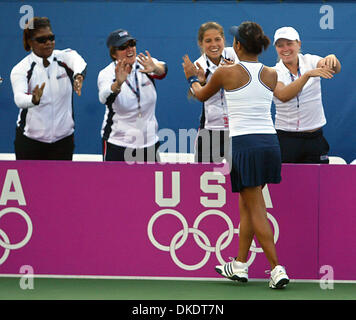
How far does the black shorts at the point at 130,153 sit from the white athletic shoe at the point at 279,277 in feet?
5.03

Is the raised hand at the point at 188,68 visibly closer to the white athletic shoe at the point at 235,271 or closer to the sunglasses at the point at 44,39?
the sunglasses at the point at 44,39

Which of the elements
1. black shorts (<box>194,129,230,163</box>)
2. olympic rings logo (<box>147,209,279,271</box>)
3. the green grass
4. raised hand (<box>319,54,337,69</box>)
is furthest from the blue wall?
the green grass

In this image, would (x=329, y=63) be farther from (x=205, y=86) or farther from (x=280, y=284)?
(x=280, y=284)

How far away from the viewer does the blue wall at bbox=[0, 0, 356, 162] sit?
8.60 m

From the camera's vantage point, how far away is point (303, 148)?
7059mm

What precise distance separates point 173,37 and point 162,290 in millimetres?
3262

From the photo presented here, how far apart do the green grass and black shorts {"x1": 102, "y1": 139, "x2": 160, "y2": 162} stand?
104 cm

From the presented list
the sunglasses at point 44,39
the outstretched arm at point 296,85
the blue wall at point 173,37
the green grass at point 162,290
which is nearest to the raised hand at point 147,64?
the sunglasses at point 44,39

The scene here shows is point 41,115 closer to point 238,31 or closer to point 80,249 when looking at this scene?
point 80,249

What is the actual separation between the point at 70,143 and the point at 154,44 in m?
1.89

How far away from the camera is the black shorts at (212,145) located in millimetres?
7180

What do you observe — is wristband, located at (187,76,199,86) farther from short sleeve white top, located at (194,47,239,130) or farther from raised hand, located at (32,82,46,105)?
raised hand, located at (32,82,46,105)

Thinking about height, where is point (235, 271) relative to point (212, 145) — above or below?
below

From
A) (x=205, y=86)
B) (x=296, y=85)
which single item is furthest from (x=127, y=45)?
(x=296, y=85)
